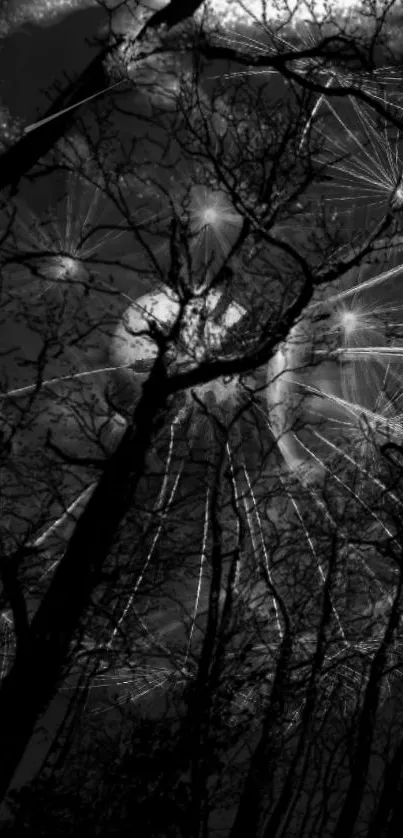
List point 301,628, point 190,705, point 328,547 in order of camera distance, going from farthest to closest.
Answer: point 328,547 → point 301,628 → point 190,705

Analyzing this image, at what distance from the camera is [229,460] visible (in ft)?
40.2

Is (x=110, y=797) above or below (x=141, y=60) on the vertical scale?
below

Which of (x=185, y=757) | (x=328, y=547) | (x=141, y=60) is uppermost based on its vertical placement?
(x=328, y=547)

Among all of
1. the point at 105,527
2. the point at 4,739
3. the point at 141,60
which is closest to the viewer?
the point at 141,60

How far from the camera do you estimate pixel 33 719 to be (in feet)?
25.6

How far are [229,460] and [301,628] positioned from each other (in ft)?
24.8

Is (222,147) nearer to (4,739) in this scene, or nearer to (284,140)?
(284,140)

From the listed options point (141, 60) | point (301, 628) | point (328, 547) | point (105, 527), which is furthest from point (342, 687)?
point (141, 60)

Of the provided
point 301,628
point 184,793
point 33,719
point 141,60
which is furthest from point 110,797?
point 141,60

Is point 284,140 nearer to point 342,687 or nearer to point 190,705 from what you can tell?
point 190,705

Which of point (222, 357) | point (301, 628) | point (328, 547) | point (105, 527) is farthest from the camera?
point (328, 547)

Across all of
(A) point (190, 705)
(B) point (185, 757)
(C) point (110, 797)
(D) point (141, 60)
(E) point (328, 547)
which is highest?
(E) point (328, 547)

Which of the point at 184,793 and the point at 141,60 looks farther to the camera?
the point at 184,793

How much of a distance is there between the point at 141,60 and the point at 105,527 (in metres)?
4.96
